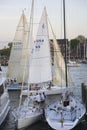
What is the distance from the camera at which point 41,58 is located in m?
34.2

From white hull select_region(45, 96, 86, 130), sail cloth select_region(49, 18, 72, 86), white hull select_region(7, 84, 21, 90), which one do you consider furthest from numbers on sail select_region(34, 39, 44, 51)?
white hull select_region(7, 84, 21, 90)

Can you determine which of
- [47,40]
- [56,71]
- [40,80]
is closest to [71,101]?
[40,80]

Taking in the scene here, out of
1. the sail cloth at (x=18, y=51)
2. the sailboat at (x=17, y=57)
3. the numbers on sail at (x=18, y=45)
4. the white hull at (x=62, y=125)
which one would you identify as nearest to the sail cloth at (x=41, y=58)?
the white hull at (x=62, y=125)

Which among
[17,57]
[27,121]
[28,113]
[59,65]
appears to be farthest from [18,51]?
[27,121]

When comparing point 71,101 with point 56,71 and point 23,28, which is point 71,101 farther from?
point 23,28

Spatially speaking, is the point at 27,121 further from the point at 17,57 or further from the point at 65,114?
the point at 17,57

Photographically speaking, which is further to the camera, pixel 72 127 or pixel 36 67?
pixel 36 67

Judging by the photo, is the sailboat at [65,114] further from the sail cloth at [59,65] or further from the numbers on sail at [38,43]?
the sail cloth at [59,65]

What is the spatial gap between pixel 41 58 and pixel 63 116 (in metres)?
5.56

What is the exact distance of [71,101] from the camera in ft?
113

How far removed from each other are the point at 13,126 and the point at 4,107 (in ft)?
5.93

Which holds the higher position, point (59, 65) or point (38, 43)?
point (38, 43)

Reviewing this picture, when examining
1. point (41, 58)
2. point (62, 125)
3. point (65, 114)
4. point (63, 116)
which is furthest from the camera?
point (41, 58)

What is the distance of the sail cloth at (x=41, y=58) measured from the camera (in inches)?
1331
